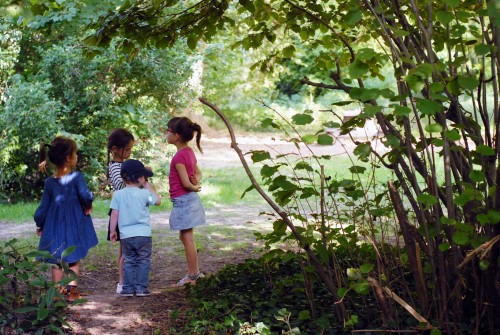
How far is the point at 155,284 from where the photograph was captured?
21.5 feet

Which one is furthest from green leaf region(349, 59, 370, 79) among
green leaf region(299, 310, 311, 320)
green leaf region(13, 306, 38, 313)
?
green leaf region(13, 306, 38, 313)

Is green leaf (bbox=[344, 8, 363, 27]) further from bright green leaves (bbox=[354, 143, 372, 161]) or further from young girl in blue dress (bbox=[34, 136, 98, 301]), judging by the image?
young girl in blue dress (bbox=[34, 136, 98, 301])

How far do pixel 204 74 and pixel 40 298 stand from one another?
13191mm

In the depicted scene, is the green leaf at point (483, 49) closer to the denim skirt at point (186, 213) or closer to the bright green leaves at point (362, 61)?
the bright green leaves at point (362, 61)

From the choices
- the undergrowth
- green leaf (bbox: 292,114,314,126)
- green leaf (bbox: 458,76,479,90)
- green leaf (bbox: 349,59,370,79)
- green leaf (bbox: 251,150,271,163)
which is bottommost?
the undergrowth

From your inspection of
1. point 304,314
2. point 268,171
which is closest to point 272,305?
point 304,314

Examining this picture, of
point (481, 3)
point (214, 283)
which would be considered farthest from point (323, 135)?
point (214, 283)

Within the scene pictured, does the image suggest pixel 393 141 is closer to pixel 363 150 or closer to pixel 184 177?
pixel 363 150

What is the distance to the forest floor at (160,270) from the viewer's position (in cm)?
496

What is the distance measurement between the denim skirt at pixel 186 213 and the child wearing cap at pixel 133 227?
1.52ft

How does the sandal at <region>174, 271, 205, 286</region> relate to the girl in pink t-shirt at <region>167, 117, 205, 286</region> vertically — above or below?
below

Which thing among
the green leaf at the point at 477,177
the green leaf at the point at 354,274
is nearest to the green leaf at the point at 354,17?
the green leaf at the point at 477,177

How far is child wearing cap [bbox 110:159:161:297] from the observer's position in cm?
584

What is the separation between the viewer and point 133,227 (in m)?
5.86
